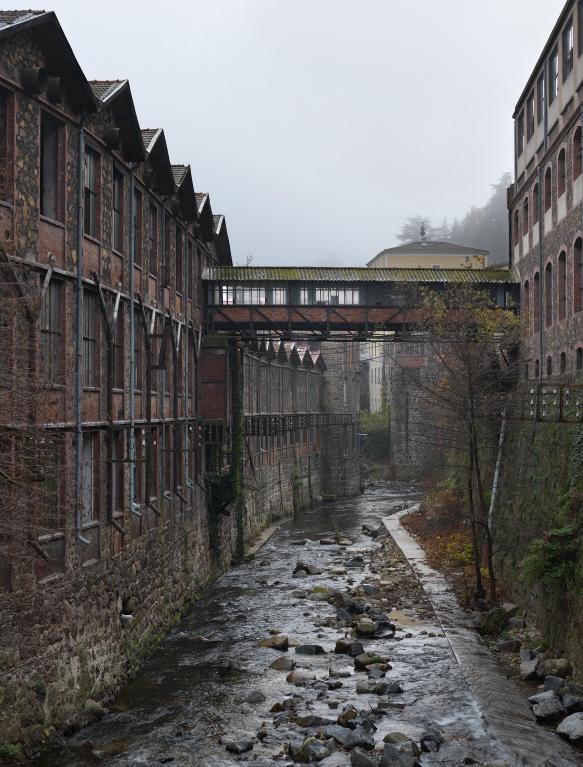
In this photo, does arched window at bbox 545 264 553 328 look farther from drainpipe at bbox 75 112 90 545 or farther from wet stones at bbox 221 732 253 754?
wet stones at bbox 221 732 253 754

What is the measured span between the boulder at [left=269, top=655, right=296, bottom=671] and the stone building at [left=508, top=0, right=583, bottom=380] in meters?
10.6

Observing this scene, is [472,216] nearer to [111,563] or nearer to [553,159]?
[553,159]

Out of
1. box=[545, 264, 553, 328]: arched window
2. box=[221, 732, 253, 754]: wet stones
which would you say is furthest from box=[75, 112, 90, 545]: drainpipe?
box=[545, 264, 553, 328]: arched window

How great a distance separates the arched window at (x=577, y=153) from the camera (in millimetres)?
23281

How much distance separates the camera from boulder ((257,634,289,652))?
66.2 ft

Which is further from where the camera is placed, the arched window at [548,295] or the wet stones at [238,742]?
the arched window at [548,295]

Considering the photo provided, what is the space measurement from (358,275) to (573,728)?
20581 mm

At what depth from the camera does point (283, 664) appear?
731 inches

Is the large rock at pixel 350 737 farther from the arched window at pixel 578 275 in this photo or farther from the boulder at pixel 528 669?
the arched window at pixel 578 275

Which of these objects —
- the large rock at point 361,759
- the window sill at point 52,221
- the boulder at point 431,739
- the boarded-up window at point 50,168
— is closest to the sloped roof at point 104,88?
the boarded-up window at point 50,168

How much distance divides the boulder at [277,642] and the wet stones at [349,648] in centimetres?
118

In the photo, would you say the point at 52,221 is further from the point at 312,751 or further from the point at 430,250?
the point at 430,250

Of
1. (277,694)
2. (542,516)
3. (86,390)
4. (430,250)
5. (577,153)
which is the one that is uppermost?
(430,250)

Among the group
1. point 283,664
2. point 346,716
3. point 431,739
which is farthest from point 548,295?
point 431,739
